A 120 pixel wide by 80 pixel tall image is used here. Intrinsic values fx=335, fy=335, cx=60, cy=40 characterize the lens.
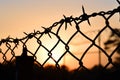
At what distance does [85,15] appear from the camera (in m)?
2.57

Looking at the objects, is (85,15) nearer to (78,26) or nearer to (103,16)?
(78,26)

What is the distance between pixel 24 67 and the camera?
319 cm

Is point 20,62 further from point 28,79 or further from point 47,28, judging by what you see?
point 47,28

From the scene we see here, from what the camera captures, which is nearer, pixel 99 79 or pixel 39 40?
pixel 99 79

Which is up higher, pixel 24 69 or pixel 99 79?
pixel 24 69

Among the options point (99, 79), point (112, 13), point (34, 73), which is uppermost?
point (112, 13)

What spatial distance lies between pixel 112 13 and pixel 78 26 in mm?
361

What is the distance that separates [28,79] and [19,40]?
2.07ft

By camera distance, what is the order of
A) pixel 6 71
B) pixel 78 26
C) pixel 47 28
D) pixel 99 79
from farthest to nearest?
pixel 6 71, pixel 47 28, pixel 78 26, pixel 99 79

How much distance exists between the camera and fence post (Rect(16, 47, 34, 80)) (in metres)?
3.17

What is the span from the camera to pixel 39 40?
125 inches

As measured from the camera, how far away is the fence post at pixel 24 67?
3.17 meters

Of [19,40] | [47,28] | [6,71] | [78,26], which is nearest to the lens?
[78,26]

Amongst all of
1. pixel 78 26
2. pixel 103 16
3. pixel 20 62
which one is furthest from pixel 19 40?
pixel 103 16
